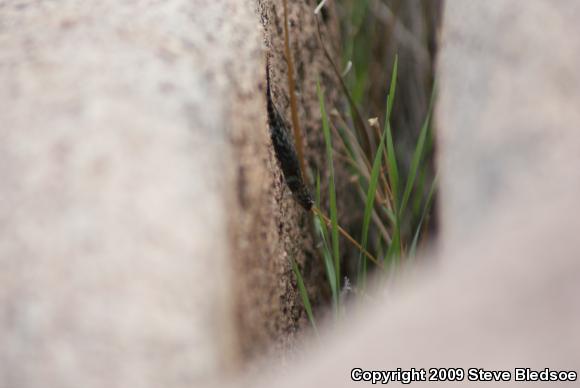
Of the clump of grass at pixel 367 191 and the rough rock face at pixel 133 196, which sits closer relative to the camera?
the rough rock face at pixel 133 196

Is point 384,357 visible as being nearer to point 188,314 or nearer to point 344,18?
point 188,314

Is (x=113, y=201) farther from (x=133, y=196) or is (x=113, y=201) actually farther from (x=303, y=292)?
(x=303, y=292)

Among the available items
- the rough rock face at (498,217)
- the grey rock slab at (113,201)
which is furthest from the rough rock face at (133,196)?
the rough rock face at (498,217)

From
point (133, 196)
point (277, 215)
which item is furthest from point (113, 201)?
point (277, 215)

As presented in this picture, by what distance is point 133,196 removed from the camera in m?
0.80

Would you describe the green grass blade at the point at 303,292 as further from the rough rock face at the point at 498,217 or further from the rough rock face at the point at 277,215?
the rough rock face at the point at 498,217

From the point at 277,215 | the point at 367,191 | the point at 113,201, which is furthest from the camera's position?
the point at 367,191

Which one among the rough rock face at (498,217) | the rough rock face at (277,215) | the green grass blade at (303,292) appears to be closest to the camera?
the rough rock face at (498,217)

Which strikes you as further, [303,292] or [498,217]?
[303,292]

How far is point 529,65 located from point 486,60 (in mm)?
65

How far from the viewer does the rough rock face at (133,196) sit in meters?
0.75

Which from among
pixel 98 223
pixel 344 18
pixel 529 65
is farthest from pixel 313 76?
pixel 98 223

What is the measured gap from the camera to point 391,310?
2.51 ft

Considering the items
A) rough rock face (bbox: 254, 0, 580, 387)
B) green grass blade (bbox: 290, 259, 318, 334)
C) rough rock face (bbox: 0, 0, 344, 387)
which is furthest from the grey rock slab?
green grass blade (bbox: 290, 259, 318, 334)
